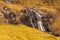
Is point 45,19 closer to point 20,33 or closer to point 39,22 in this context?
point 39,22

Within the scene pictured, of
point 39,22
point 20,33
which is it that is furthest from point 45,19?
point 20,33

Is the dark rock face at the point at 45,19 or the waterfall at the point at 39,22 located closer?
the dark rock face at the point at 45,19

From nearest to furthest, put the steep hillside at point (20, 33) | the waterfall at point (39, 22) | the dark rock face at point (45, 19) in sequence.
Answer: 1. the steep hillside at point (20, 33)
2. the dark rock face at point (45, 19)
3. the waterfall at point (39, 22)

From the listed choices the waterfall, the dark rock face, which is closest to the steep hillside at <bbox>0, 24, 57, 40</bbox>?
the dark rock face

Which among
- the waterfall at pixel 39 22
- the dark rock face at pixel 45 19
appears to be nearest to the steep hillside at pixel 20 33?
the dark rock face at pixel 45 19

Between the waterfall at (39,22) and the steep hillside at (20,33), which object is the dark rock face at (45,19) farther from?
the steep hillside at (20,33)

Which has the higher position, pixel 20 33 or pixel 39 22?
pixel 39 22

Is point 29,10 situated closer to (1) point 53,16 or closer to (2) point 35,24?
(2) point 35,24

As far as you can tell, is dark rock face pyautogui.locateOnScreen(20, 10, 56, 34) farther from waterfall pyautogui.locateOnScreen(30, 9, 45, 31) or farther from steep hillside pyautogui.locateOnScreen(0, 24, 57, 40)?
steep hillside pyautogui.locateOnScreen(0, 24, 57, 40)

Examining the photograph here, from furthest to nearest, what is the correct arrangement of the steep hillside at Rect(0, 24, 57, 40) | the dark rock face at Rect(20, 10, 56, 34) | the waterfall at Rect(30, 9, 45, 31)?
the waterfall at Rect(30, 9, 45, 31), the dark rock face at Rect(20, 10, 56, 34), the steep hillside at Rect(0, 24, 57, 40)

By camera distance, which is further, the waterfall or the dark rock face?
the waterfall

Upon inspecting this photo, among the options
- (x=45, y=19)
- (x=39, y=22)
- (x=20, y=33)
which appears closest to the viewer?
(x=20, y=33)

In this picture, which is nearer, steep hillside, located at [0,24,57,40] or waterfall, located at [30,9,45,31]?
steep hillside, located at [0,24,57,40]

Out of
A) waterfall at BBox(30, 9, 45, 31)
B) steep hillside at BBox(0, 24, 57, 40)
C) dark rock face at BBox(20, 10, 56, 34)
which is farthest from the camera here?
waterfall at BBox(30, 9, 45, 31)
